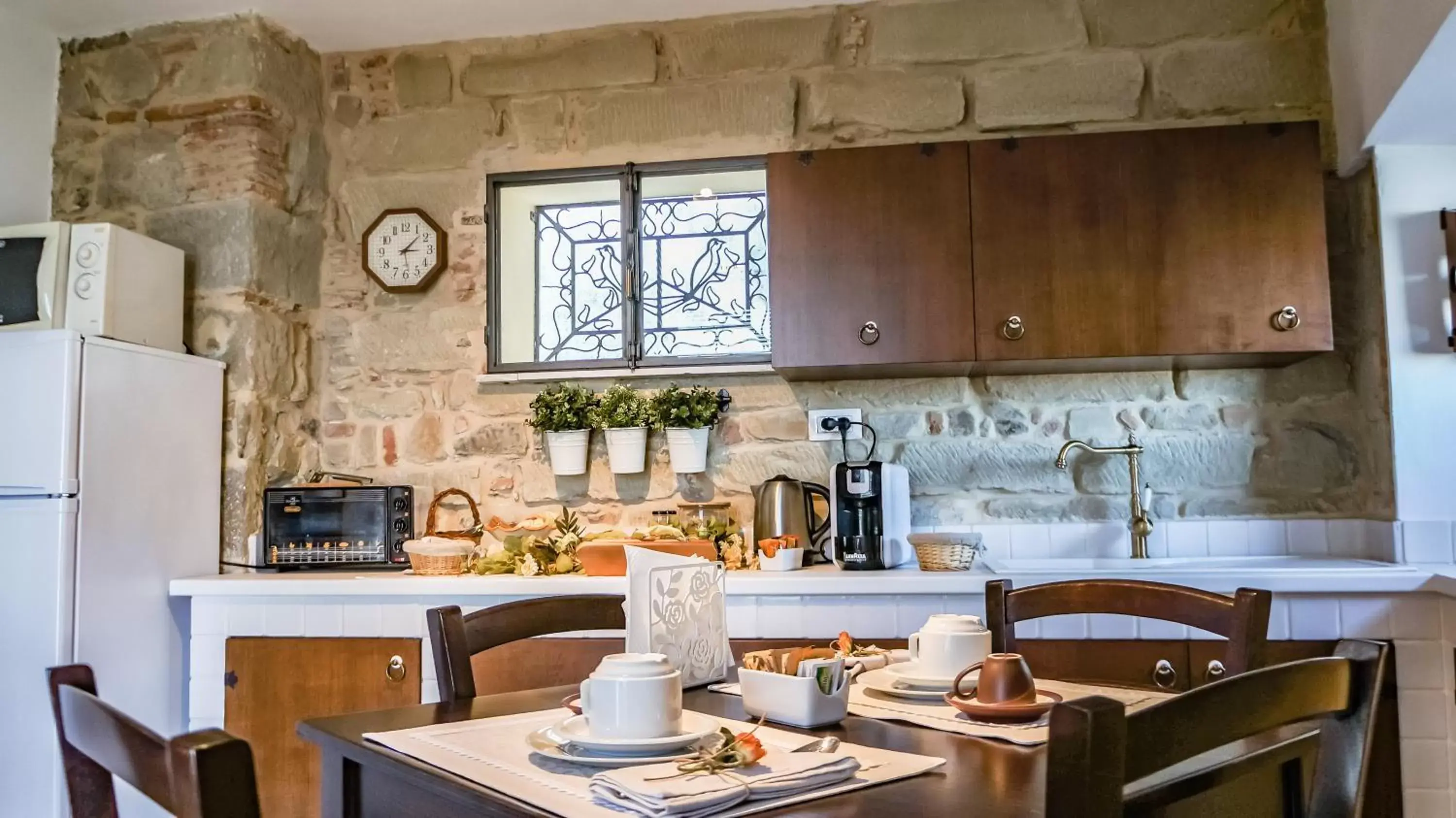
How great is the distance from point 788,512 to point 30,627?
1.99m

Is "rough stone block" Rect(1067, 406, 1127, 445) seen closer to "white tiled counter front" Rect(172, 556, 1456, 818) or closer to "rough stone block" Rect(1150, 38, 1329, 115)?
"white tiled counter front" Rect(172, 556, 1456, 818)

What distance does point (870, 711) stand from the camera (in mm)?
1322

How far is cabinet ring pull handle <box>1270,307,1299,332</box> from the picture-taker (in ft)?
9.00

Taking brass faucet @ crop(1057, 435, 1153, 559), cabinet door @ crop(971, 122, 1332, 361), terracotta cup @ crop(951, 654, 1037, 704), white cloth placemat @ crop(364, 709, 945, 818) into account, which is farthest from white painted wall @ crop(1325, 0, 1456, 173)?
white cloth placemat @ crop(364, 709, 945, 818)

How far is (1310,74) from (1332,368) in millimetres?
875

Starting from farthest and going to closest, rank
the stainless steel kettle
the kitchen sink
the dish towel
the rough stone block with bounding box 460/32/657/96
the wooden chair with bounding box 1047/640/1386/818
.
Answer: the rough stone block with bounding box 460/32/657/96 < the stainless steel kettle < the kitchen sink < the dish towel < the wooden chair with bounding box 1047/640/1386/818

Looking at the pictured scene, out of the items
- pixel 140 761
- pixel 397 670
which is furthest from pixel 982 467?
pixel 140 761

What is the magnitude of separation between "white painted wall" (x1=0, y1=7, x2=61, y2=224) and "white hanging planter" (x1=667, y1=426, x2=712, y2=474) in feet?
7.22

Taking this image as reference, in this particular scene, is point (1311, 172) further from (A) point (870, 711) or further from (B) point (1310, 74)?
(A) point (870, 711)

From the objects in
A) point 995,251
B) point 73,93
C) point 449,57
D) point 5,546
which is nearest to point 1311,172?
point 995,251

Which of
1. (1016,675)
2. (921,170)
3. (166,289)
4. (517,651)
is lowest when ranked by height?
(517,651)

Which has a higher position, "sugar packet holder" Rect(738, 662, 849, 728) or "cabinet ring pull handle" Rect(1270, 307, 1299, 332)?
"cabinet ring pull handle" Rect(1270, 307, 1299, 332)

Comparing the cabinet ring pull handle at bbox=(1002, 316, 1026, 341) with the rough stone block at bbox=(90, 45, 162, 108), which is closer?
the cabinet ring pull handle at bbox=(1002, 316, 1026, 341)

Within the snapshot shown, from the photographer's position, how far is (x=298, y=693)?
2.79 m
